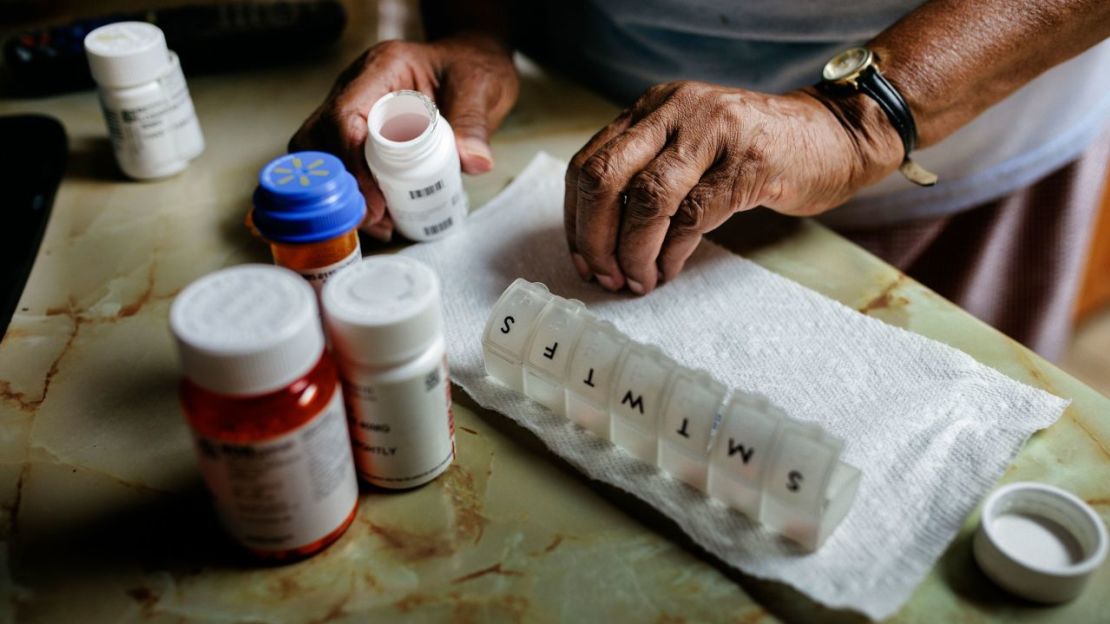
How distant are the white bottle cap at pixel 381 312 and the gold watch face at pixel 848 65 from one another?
1.48 feet

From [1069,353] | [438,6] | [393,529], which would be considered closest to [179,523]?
[393,529]

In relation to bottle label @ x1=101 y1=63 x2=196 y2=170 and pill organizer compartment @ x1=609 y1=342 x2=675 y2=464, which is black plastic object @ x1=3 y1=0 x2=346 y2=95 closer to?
bottle label @ x1=101 y1=63 x2=196 y2=170

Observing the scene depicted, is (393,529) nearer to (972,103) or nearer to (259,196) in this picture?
(259,196)

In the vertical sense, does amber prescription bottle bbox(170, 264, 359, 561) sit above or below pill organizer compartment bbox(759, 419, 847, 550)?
above

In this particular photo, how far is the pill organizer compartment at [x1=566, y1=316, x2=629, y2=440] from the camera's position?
2.05 ft

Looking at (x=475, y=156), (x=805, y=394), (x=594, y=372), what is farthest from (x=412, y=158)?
(x=805, y=394)

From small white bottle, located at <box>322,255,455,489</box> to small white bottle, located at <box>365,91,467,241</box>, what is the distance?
0.74 ft

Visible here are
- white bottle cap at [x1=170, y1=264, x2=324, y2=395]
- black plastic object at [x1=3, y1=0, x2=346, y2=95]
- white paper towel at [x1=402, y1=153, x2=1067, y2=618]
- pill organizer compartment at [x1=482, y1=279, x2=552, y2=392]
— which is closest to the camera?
white bottle cap at [x1=170, y1=264, x2=324, y2=395]

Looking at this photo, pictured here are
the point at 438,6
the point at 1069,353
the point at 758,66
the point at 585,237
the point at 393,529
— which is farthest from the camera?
the point at 1069,353

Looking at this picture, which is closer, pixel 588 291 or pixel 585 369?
pixel 585 369

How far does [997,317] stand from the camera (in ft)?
3.76

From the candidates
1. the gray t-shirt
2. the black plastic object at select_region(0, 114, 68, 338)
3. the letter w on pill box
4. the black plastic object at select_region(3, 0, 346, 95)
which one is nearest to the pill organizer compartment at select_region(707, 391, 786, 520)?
the letter w on pill box

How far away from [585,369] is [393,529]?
0.55 feet

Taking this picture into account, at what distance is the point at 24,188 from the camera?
37.0 inches
